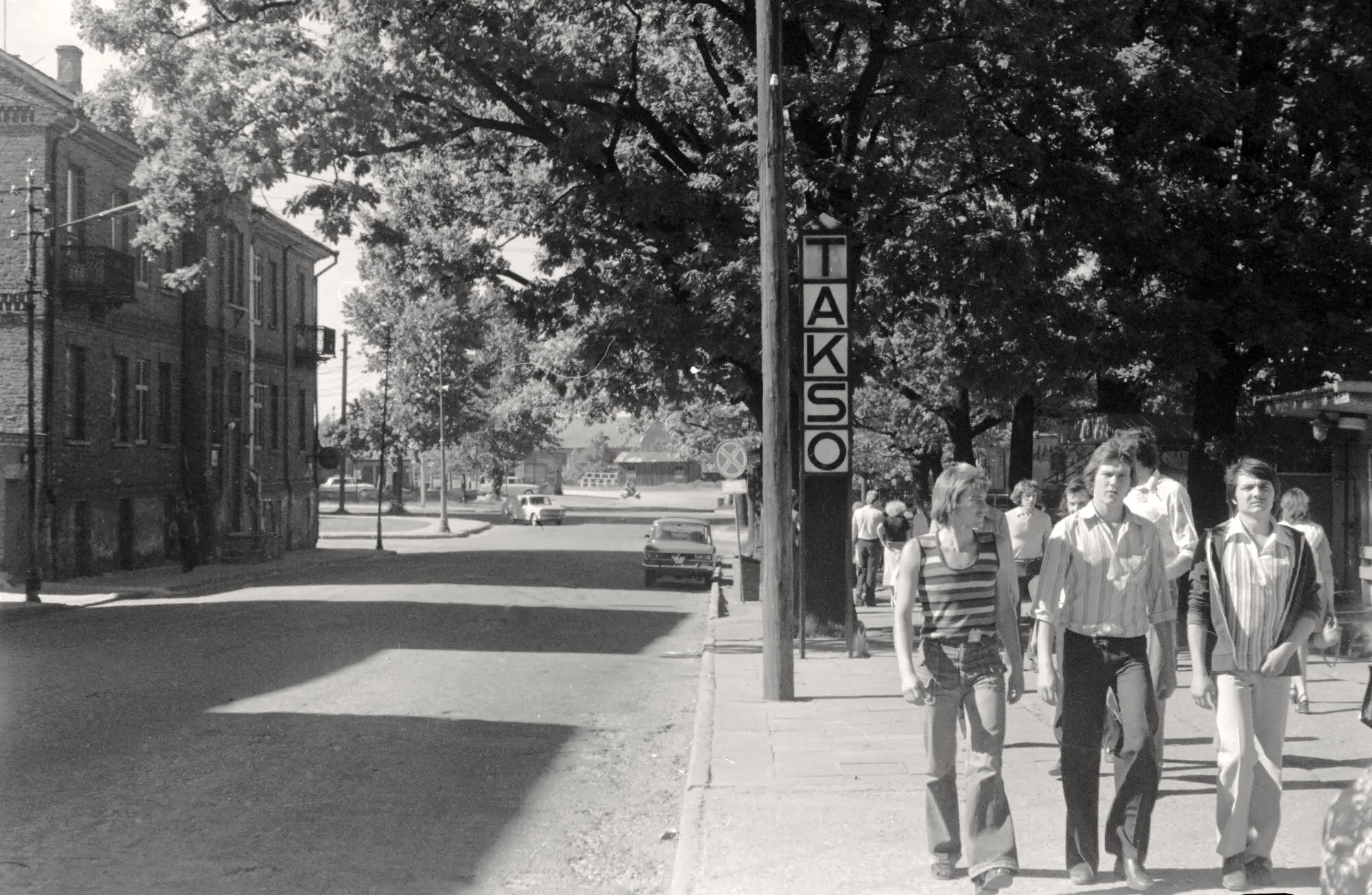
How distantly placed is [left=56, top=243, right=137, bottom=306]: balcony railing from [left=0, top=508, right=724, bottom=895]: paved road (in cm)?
1259

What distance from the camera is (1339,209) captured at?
18703 millimetres

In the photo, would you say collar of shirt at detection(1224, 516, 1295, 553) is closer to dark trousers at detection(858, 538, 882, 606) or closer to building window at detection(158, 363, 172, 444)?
dark trousers at detection(858, 538, 882, 606)

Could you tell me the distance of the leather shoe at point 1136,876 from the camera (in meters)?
6.15

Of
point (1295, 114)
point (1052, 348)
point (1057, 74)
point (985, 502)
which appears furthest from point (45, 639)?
point (1295, 114)

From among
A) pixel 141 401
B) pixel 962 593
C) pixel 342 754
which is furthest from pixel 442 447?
pixel 962 593

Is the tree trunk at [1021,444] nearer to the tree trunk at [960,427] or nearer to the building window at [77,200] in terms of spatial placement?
the tree trunk at [960,427]

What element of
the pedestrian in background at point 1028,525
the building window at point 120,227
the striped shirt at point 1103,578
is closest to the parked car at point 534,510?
the building window at point 120,227

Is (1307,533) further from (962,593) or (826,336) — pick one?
(826,336)

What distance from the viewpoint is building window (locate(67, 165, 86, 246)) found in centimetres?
3192

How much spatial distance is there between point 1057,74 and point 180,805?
13.3 m

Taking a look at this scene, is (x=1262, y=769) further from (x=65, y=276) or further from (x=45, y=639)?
(x=65, y=276)

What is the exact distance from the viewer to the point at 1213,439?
20000 mm

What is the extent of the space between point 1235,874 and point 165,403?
35.9 metres

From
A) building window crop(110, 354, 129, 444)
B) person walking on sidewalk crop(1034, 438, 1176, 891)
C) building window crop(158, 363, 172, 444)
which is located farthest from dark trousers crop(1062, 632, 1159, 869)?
building window crop(158, 363, 172, 444)
